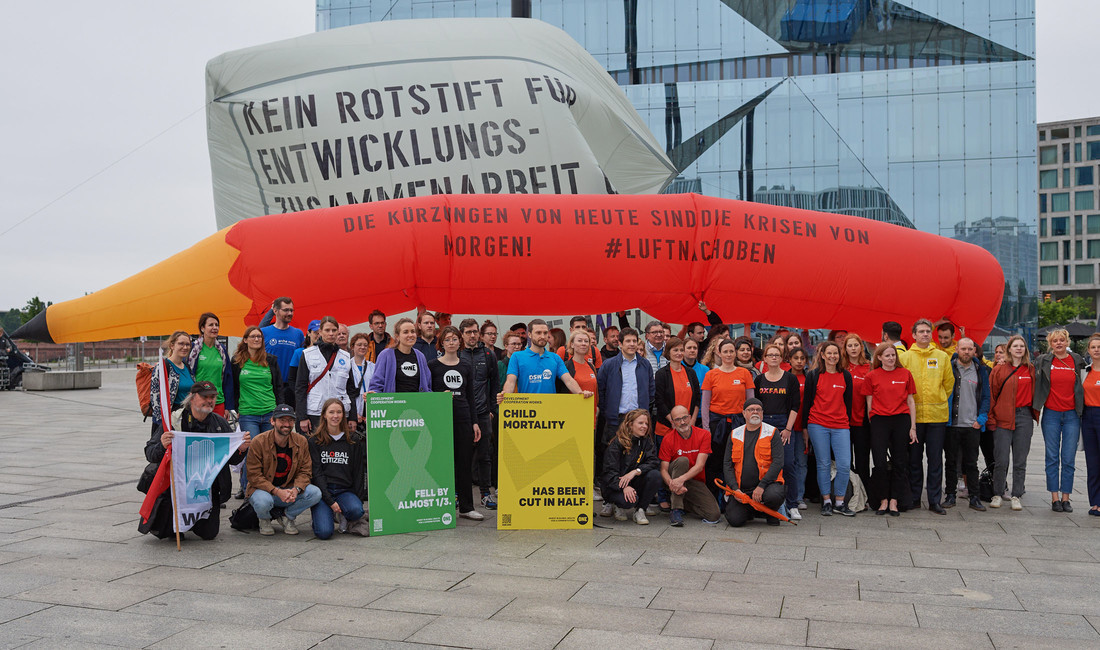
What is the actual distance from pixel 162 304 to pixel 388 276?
2305 millimetres

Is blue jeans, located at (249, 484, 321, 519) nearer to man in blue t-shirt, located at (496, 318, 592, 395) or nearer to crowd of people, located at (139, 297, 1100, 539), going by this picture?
crowd of people, located at (139, 297, 1100, 539)

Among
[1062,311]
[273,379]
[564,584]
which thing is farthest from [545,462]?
[1062,311]

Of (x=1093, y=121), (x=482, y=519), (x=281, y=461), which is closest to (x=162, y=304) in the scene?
(x=281, y=461)

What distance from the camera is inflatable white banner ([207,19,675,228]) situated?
36.0 ft

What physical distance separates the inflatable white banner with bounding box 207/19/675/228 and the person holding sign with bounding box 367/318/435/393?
388 cm

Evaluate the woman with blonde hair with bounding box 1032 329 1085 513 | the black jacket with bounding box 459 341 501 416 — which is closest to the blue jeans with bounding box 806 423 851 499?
the woman with blonde hair with bounding box 1032 329 1085 513

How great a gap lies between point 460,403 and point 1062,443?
5.65m

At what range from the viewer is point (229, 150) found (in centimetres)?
1154

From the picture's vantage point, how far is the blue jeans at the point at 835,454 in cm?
816

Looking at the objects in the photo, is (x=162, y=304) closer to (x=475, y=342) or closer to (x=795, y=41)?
(x=475, y=342)

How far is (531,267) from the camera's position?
28.9 feet

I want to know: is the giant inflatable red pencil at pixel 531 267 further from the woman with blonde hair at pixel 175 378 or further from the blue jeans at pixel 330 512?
the blue jeans at pixel 330 512

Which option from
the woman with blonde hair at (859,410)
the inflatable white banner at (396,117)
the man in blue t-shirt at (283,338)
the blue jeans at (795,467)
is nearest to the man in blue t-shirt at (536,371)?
the blue jeans at (795,467)

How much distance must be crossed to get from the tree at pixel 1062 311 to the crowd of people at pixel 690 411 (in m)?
72.3
